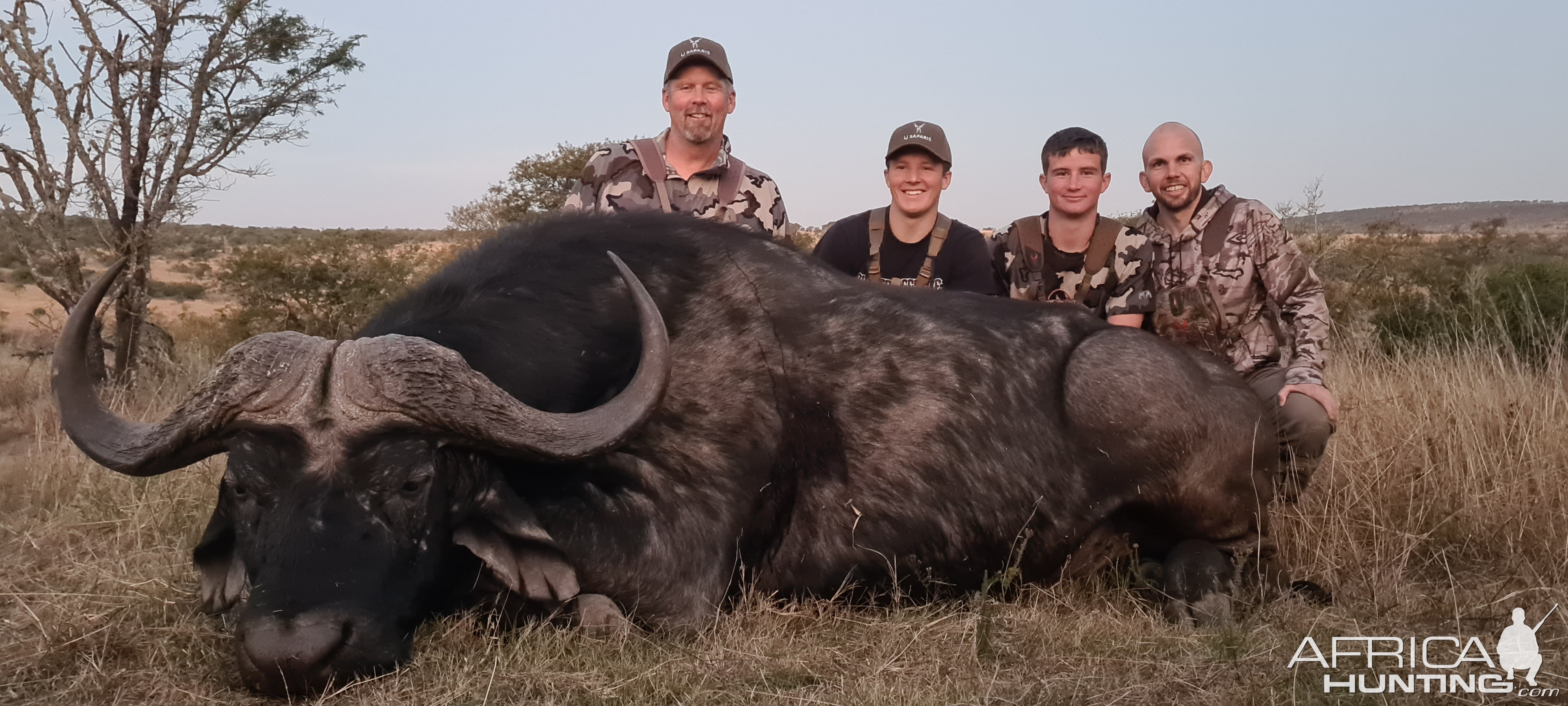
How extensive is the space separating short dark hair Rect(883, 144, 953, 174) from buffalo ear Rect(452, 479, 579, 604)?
3.54 metres

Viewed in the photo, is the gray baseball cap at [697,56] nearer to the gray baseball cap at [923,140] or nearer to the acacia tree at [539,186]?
the gray baseball cap at [923,140]

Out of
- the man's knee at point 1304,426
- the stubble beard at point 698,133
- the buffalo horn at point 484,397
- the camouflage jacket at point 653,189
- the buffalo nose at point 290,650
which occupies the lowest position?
the buffalo nose at point 290,650

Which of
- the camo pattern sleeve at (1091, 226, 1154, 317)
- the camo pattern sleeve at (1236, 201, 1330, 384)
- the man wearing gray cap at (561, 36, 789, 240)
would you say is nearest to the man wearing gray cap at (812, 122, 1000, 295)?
the man wearing gray cap at (561, 36, 789, 240)

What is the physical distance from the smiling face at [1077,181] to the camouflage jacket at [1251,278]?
416 millimetres

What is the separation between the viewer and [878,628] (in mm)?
3758

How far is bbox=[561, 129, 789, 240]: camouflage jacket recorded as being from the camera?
6449 mm

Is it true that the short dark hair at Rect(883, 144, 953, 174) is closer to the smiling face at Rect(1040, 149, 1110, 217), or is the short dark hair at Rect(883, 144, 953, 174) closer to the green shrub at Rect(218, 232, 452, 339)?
the smiling face at Rect(1040, 149, 1110, 217)

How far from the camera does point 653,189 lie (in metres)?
6.50

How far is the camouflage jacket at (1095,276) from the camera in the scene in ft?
18.6

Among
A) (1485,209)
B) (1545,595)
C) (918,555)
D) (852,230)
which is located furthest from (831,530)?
(1485,209)

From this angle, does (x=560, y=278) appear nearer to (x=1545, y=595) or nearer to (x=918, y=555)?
(x=918, y=555)

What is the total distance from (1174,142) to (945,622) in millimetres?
2959

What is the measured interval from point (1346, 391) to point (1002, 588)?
3724 mm

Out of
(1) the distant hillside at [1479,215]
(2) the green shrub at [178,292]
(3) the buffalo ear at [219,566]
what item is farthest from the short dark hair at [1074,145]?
(1) the distant hillside at [1479,215]
